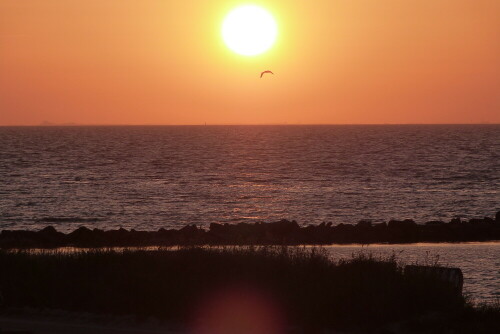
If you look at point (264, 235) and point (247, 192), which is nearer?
point (264, 235)

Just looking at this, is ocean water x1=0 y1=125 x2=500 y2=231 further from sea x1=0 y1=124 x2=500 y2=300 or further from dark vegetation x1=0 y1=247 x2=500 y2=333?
dark vegetation x1=0 y1=247 x2=500 y2=333

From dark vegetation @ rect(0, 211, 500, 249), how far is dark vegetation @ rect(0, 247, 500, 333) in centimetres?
1419

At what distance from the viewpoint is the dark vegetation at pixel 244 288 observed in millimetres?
15734

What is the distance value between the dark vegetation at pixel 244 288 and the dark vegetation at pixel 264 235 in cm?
1419

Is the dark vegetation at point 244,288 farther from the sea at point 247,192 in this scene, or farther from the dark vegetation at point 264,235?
the dark vegetation at point 264,235

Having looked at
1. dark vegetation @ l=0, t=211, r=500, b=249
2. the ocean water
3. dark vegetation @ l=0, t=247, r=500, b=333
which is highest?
dark vegetation @ l=0, t=247, r=500, b=333

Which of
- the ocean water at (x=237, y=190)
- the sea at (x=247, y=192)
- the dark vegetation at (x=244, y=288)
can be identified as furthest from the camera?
the ocean water at (x=237, y=190)

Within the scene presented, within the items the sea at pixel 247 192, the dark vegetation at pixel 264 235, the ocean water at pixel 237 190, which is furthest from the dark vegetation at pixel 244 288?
the ocean water at pixel 237 190

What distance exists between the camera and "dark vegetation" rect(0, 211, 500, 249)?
112ft

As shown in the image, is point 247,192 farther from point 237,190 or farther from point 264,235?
point 264,235

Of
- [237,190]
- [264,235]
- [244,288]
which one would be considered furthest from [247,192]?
[244,288]

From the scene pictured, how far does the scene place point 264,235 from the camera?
35.0 metres

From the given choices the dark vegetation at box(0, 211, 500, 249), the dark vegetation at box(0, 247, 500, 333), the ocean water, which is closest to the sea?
the ocean water

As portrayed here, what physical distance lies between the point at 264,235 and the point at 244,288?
1785 centimetres
